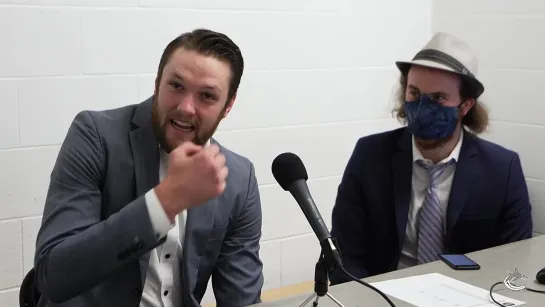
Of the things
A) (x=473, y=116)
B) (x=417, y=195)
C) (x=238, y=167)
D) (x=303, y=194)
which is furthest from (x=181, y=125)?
(x=473, y=116)

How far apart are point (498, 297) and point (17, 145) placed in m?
1.67

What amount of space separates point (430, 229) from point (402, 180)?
200 mm

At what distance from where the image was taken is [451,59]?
2588 millimetres

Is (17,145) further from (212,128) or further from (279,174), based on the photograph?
(279,174)

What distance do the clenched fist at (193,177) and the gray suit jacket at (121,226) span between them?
84 millimetres

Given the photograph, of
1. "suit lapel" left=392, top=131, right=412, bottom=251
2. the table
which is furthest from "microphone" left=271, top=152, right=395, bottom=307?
"suit lapel" left=392, top=131, right=412, bottom=251

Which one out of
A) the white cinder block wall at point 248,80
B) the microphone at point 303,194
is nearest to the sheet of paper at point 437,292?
the microphone at point 303,194

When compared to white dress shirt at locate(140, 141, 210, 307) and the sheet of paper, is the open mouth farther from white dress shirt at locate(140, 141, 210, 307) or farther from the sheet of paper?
the sheet of paper

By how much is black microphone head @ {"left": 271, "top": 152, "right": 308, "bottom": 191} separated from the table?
0.45 m

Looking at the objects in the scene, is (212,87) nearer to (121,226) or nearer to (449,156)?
(121,226)

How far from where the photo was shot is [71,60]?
257 centimetres

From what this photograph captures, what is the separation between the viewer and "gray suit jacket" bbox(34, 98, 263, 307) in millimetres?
1619

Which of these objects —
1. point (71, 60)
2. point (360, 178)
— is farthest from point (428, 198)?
point (71, 60)

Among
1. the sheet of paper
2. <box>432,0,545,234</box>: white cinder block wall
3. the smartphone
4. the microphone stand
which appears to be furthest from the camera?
<box>432,0,545,234</box>: white cinder block wall
